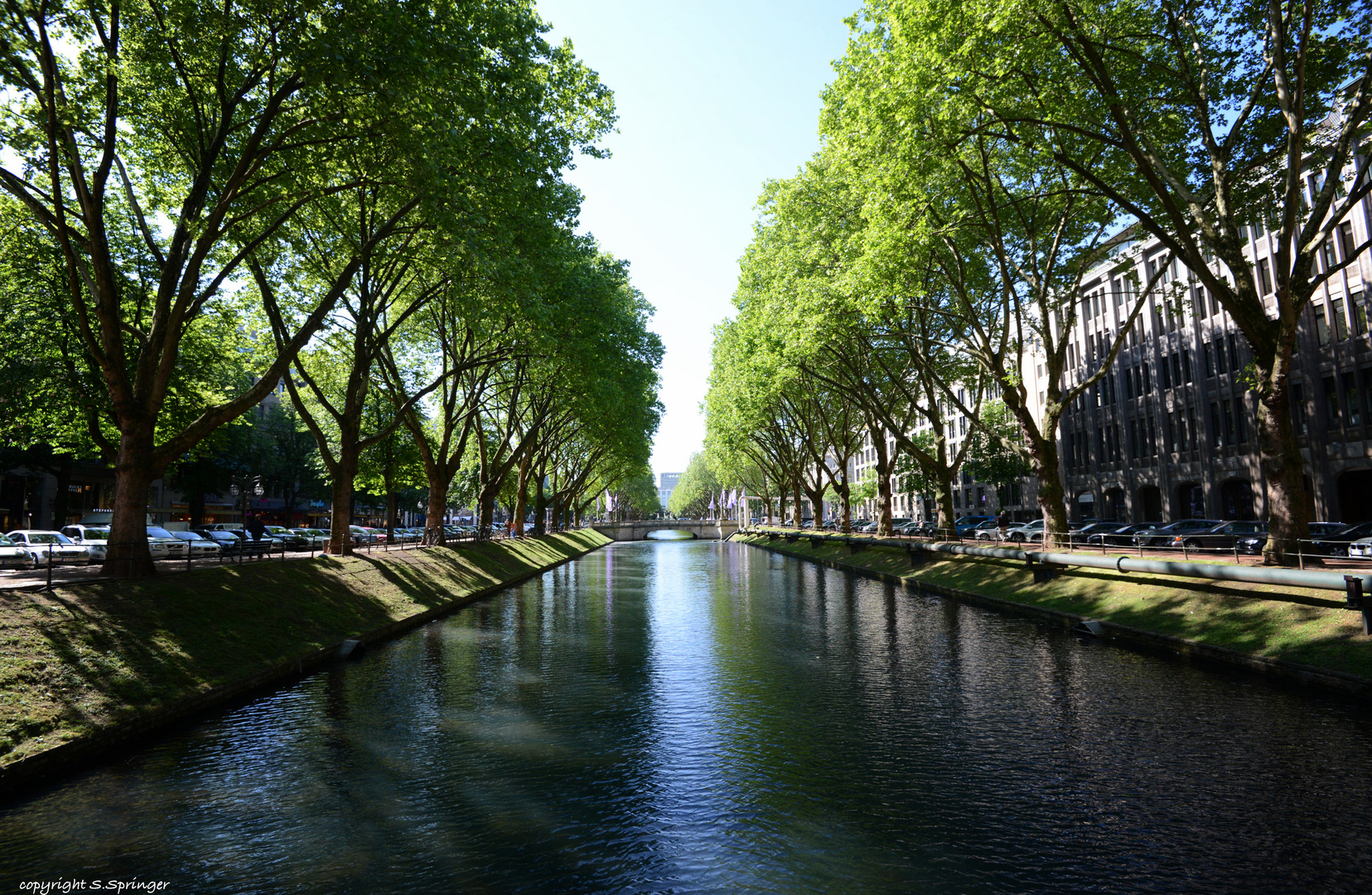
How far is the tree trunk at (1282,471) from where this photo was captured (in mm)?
16344

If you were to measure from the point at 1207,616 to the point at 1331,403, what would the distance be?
31833 mm

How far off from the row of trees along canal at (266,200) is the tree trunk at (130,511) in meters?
0.05

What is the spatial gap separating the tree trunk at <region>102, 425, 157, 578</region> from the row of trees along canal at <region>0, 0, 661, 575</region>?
46 millimetres

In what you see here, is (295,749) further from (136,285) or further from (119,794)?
(136,285)

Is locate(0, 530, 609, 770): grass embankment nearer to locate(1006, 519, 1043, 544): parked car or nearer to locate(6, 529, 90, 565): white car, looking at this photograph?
locate(6, 529, 90, 565): white car

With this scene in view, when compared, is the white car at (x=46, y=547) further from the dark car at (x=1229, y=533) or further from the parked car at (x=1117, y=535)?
the dark car at (x=1229, y=533)

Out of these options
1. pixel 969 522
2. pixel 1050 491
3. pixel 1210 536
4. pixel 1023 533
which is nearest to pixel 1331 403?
pixel 1023 533

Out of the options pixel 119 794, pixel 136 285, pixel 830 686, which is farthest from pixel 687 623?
pixel 136 285

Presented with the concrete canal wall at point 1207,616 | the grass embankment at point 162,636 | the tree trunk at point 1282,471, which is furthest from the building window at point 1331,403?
the grass embankment at point 162,636

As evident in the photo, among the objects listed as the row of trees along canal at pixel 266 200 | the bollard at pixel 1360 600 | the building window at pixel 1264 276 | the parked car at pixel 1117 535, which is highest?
the building window at pixel 1264 276

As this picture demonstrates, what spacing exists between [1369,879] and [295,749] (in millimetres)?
11846

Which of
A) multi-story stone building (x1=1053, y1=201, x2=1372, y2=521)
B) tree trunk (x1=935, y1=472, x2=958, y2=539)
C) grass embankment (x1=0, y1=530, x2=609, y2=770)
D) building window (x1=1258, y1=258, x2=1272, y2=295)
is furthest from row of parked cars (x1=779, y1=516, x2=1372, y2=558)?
grass embankment (x1=0, y1=530, x2=609, y2=770)

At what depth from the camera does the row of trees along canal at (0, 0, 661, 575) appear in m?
14.2

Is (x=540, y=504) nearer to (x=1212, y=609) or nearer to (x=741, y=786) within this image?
(x=1212, y=609)
